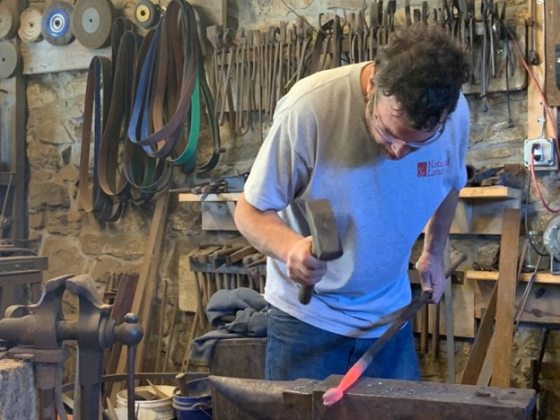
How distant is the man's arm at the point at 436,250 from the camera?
1.87m

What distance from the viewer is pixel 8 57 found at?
376 centimetres

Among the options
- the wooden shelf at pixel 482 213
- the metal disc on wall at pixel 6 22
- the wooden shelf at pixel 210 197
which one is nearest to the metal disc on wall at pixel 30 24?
the metal disc on wall at pixel 6 22

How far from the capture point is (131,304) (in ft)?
11.3

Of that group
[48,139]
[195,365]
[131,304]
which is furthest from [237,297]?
[48,139]

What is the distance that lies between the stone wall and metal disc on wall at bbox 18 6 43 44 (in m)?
0.21

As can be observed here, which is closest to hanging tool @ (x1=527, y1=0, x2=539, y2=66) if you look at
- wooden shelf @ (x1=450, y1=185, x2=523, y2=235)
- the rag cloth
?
wooden shelf @ (x1=450, y1=185, x2=523, y2=235)

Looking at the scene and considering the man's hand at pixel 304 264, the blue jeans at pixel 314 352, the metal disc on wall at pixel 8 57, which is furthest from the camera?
the metal disc on wall at pixel 8 57

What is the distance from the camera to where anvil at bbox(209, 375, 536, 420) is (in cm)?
118

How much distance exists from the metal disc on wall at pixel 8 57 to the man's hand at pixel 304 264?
2918 mm

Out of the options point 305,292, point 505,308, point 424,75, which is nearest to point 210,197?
point 505,308

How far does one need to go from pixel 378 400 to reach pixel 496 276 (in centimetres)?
155

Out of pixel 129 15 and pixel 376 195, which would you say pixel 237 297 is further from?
pixel 129 15

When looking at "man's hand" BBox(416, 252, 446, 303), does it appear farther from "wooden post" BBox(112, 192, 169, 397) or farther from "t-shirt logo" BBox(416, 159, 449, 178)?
"wooden post" BBox(112, 192, 169, 397)

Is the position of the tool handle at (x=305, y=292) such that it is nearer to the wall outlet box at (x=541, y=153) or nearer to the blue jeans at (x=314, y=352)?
the blue jeans at (x=314, y=352)
